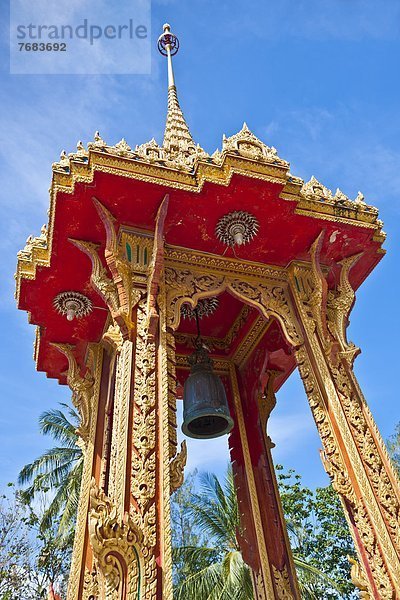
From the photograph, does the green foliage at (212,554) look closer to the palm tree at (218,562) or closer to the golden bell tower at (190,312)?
the palm tree at (218,562)

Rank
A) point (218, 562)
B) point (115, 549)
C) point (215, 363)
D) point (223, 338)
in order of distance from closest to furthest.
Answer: point (115, 549) < point (215, 363) < point (223, 338) < point (218, 562)

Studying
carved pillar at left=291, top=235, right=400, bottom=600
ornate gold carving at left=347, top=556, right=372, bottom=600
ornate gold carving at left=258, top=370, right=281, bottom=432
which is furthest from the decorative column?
ornate gold carving at left=258, top=370, right=281, bottom=432

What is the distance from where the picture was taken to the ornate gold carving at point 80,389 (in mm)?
6960

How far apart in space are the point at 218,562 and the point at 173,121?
1213cm

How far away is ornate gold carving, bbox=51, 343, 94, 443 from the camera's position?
6960 mm

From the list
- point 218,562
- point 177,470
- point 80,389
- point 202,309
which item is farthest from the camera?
point 218,562

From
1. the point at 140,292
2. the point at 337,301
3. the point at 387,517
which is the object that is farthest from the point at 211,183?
the point at 387,517

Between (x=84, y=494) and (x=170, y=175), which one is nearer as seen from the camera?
(x=170, y=175)

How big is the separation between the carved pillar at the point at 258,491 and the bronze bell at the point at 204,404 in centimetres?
93

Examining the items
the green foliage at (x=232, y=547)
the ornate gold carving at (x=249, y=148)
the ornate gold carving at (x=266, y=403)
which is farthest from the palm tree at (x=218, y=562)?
the ornate gold carving at (x=249, y=148)

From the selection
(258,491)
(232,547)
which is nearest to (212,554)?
(232,547)

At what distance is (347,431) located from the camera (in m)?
5.50

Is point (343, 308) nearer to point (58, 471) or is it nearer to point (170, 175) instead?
point (170, 175)

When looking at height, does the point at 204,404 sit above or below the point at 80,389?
below
